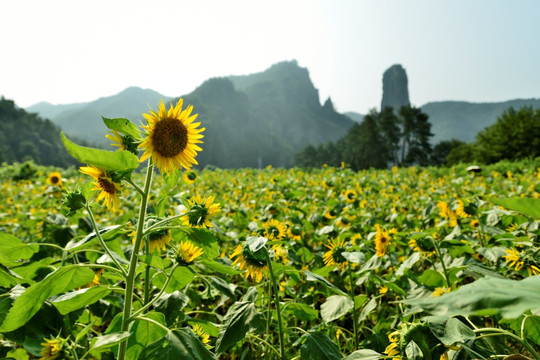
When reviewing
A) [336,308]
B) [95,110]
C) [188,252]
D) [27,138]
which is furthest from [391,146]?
[95,110]

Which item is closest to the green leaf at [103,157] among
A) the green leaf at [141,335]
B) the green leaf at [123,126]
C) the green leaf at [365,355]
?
the green leaf at [123,126]

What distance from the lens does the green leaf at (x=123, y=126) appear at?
747 millimetres

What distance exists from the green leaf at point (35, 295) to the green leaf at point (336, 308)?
757mm

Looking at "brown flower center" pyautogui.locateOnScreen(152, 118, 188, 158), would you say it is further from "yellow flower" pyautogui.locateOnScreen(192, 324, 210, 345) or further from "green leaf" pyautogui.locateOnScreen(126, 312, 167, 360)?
"yellow flower" pyautogui.locateOnScreen(192, 324, 210, 345)

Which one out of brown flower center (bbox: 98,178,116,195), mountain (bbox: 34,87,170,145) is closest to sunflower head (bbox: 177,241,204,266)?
brown flower center (bbox: 98,178,116,195)

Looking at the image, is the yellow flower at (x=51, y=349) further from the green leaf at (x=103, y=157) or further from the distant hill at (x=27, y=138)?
the distant hill at (x=27, y=138)

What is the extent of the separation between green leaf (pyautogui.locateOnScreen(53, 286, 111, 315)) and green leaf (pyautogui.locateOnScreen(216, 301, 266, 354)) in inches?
13.0

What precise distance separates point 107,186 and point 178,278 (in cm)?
34

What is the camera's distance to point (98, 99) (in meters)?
161

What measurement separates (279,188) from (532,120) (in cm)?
2709

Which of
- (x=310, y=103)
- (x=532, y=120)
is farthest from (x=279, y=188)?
(x=310, y=103)

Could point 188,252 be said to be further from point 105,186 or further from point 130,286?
point 105,186

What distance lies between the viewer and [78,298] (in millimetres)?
784

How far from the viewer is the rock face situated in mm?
122938
